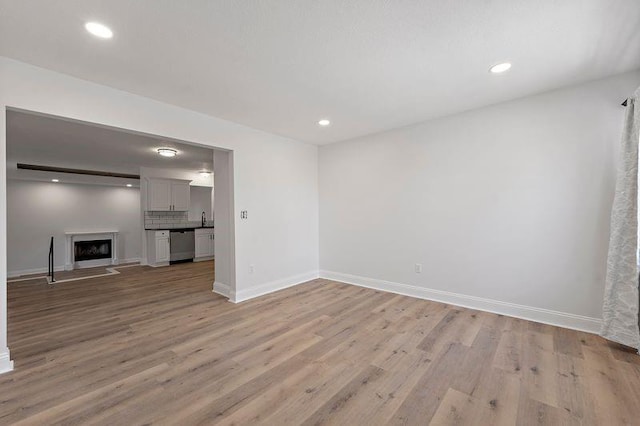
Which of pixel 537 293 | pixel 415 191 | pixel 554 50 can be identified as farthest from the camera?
pixel 415 191

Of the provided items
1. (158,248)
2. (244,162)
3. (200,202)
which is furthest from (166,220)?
(244,162)

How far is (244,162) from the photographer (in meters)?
3.93

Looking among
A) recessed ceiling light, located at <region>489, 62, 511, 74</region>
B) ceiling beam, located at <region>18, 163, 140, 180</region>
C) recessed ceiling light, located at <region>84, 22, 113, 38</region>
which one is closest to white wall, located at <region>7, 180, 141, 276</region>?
ceiling beam, located at <region>18, 163, 140, 180</region>

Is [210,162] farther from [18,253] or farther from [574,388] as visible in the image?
[574,388]

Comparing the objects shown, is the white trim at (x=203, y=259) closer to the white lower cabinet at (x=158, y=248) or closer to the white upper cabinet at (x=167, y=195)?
the white lower cabinet at (x=158, y=248)

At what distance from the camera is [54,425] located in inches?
61.2

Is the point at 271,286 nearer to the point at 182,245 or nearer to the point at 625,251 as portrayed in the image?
the point at 625,251

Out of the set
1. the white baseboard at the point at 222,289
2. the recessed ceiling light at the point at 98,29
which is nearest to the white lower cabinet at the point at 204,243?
the white baseboard at the point at 222,289

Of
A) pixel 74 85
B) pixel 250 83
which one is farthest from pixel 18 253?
pixel 250 83

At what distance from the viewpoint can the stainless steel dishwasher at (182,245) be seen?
7086 millimetres

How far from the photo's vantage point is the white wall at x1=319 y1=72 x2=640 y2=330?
2.69 meters

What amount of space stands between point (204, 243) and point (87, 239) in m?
3.17

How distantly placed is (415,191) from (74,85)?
4119 mm

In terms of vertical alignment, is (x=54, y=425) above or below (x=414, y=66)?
below
